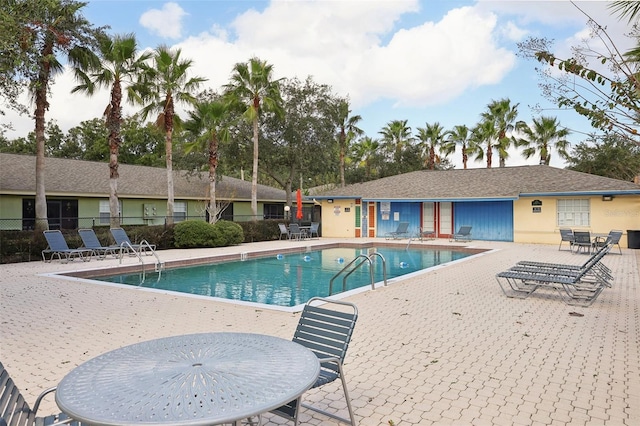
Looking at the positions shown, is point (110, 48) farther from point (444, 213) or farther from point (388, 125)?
point (388, 125)

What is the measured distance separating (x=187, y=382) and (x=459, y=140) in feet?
125

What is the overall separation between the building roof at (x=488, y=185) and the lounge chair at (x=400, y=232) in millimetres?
1545

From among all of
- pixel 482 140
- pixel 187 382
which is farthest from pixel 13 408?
pixel 482 140

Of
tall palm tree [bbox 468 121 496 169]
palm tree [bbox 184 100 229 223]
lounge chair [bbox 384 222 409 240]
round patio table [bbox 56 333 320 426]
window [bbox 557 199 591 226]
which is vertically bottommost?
round patio table [bbox 56 333 320 426]

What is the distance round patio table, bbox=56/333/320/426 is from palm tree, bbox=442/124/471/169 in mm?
36936

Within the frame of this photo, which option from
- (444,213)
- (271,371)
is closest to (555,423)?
(271,371)

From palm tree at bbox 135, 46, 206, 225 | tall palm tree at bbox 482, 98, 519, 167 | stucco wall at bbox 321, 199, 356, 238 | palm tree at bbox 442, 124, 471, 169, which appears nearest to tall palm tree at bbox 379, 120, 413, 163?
palm tree at bbox 442, 124, 471, 169

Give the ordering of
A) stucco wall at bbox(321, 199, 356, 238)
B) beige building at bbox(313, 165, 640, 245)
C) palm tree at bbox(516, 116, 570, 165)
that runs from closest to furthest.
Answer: beige building at bbox(313, 165, 640, 245) < stucco wall at bbox(321, 199, 356, 238) < palm tree at bbox(516, 116, 570, 165)

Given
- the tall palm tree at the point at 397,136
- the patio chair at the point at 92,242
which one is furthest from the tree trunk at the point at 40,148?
the tall palm tree at the point at 397,136

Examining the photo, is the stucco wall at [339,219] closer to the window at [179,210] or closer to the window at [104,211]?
the window at [179,210]

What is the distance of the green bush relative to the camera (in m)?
19.7

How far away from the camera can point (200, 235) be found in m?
19.9

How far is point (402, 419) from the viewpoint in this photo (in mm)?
3672

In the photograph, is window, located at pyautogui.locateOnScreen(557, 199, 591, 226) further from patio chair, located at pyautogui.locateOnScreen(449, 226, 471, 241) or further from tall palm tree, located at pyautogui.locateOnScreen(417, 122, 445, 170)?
tall palm tree, located at pyautogui.locateOnScreen(417, 122, 445, 170)
